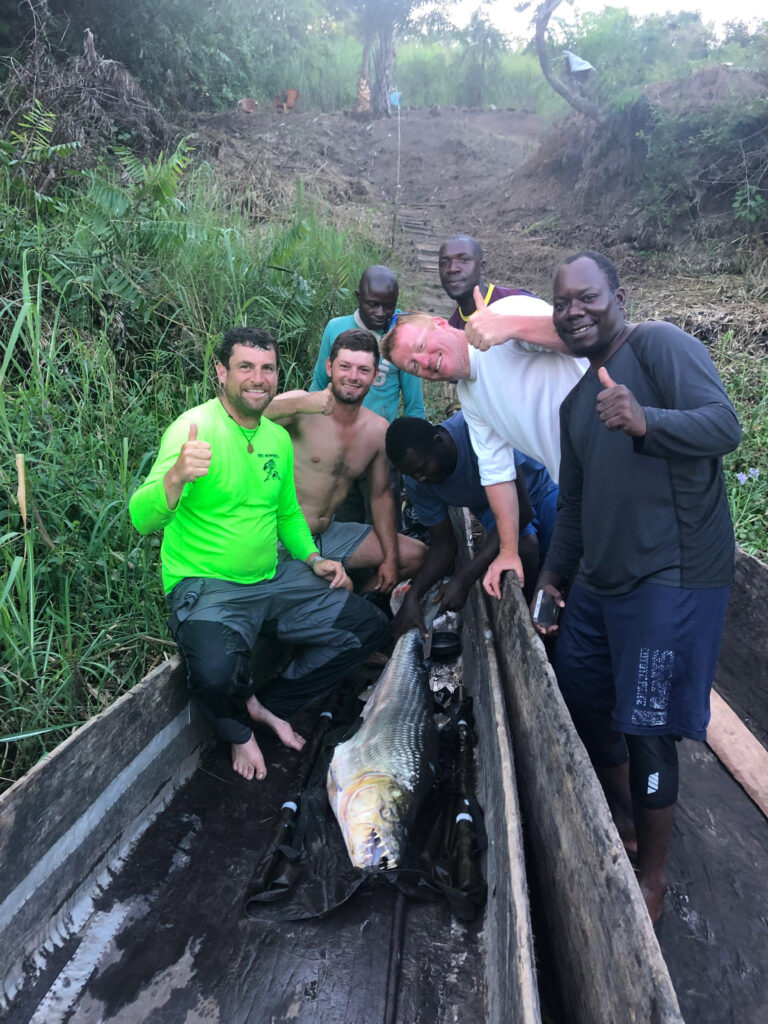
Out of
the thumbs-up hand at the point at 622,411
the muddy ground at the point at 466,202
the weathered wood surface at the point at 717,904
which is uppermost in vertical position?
the muddy ground at the point at 466,202

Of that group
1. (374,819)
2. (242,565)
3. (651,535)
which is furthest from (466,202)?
(374,819)

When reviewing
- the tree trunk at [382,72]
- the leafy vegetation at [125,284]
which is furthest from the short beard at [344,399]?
the tree trunk at [382,72]

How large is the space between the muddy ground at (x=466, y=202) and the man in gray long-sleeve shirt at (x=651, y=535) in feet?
17.6

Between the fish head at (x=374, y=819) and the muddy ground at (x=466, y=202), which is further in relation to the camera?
the muddy ground at (x=466, y=202)

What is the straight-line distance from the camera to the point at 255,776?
2.94 meters

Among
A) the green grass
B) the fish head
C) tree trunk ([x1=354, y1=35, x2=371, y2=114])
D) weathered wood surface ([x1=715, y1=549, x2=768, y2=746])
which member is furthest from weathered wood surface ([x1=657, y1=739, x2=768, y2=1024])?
tree trunk ([x1=354, y1=35, x2=371, y2=114])

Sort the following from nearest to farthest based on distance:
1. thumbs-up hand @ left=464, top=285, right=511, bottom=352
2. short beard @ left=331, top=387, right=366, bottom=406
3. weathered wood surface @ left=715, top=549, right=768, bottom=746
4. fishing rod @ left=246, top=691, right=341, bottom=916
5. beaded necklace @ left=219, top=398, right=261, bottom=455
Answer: fishing rod @ left=246, top=691, right=341, bottom=916, thumbs-up hand @ left=464, top=285, right=511, bottom=352, beaded necklace @ left=219, top=398, right=261, bottom=455, weathered wood surface @ left=715, top=549, right=768, bottom=746, short beard @ left=331, top=387, right=366, bottom=406

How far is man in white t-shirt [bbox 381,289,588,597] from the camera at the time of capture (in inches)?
116

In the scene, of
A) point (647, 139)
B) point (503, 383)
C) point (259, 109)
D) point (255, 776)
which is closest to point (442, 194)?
point (259, 109)

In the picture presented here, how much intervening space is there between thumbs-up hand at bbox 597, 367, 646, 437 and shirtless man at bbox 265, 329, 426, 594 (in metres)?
1.87

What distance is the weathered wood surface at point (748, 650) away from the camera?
329cm

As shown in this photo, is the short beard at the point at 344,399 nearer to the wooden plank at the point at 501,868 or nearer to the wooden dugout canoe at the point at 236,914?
the wooden plank at the point at 501,868

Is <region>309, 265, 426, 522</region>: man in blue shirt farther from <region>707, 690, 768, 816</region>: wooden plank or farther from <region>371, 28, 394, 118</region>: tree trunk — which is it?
<region>371, 28, 394, 118</region>: tree trunk

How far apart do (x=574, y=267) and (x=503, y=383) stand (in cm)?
83
